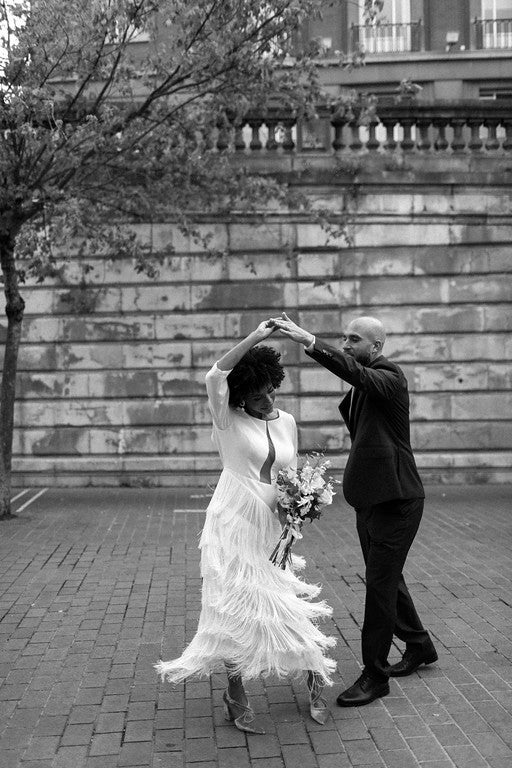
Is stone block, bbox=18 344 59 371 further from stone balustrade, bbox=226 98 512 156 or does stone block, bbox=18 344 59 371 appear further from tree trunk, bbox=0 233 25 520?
stone balustrade, bbox=226 98 512 156

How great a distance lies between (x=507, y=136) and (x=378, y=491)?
1195 cm

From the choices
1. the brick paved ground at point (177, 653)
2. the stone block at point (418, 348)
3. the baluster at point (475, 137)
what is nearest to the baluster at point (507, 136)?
the baluster at point (475, 137)

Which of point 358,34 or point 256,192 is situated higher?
point 358,34

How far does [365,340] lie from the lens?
205 inches

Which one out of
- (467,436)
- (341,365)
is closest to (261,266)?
(467,436)

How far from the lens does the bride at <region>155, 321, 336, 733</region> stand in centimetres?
465

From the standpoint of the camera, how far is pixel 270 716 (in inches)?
190

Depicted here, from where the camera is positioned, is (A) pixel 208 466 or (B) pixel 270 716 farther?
(A) pixel 208 466

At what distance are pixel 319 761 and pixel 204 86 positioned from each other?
32.1 ft

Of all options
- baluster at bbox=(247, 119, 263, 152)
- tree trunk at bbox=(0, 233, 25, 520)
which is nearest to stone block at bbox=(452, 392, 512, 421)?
baluster at bbox=(247, 119, 263, 152)

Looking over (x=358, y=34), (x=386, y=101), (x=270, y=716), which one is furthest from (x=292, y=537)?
(x=358, y=34)

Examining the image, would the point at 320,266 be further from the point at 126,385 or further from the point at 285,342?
the point at 126,385

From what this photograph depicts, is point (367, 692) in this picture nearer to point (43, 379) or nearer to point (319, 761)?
point (319, 761)

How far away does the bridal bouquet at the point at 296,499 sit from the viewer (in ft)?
15.6
